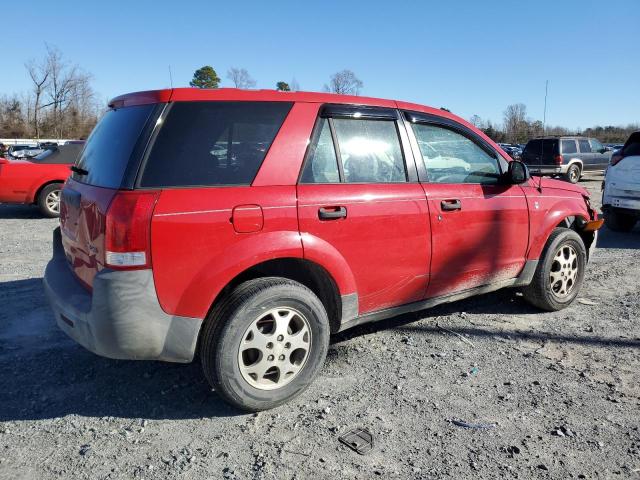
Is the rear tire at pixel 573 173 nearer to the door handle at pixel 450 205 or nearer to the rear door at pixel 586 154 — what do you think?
the rear door at pixel 586 154

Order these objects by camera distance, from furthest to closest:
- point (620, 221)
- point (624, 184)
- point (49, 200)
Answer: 1. point (49, 200)
2. point (620, 221)
3. point (624, 184)

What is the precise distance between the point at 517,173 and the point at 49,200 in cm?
923

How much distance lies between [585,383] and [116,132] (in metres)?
3.36

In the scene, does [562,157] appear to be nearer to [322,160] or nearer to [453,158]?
[453,158]

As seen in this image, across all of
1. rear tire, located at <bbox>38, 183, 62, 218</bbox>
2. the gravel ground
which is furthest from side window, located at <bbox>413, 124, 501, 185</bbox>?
rear tire, located at <bbox>38, 183, 62, 218</bbox>

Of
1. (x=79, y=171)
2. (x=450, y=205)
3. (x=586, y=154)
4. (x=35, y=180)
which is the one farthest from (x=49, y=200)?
(x=586, y=154)

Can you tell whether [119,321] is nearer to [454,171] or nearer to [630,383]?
[454,171]

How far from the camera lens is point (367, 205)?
331 cm

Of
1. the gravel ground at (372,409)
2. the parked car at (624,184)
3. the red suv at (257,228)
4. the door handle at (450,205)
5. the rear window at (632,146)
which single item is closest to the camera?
the gravel ground at (372,409)

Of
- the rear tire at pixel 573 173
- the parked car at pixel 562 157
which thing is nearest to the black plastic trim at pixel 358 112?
the parked car at pixel 562 157

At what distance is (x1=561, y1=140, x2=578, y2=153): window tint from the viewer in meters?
19.9

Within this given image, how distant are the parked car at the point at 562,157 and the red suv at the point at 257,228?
17.4 m

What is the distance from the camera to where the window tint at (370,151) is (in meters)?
3.36

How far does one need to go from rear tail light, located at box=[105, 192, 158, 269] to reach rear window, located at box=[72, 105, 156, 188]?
0.57 feet
